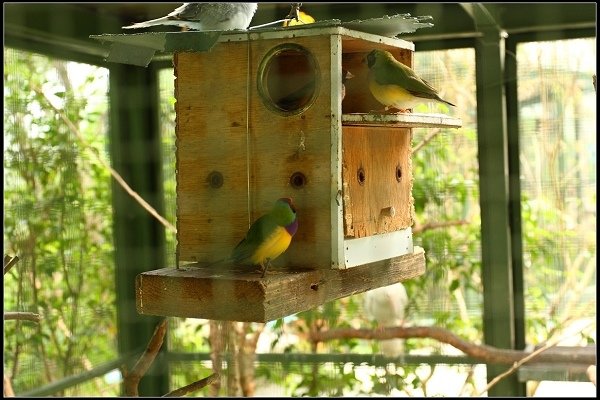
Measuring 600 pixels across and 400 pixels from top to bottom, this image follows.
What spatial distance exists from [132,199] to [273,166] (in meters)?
1.79

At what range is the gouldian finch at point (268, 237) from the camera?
1356 millimetres

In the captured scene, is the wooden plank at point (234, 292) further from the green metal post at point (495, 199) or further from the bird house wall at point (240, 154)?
the green metal post at point (495, 199)

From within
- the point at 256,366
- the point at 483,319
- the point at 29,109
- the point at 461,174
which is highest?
the point at 29,109

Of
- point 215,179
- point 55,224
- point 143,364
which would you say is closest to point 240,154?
point 215,179

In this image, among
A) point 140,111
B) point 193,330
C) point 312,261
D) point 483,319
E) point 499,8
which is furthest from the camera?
point 193,330

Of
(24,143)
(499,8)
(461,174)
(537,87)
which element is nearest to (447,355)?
(461,174)

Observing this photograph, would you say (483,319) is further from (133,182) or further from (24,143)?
(24,143)

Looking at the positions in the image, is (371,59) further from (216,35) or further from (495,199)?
(495,199)

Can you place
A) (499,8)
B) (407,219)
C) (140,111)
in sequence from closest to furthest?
(407,219)
(499,8)
(140,111)

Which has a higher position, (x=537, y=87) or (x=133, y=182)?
(x=537, y=87)

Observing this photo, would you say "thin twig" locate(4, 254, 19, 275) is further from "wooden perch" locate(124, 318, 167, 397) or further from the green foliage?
the green foliage

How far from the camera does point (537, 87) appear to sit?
283cm

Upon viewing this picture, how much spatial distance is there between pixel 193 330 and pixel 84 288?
531 millimetres

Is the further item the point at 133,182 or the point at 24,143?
the point at 133,182
